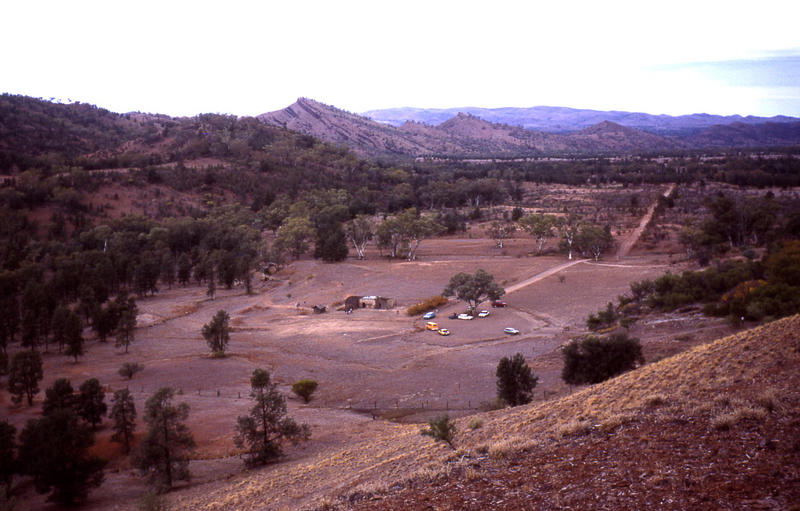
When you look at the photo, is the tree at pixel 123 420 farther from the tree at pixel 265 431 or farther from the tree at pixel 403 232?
the tree at pixel 403 232

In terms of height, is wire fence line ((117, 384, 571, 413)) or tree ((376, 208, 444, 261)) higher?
tree ((376, 208, 444, 261))

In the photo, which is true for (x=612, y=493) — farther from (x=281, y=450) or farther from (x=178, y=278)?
(x=178, y=278)

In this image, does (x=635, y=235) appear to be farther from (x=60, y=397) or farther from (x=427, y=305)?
(x=60, y=397)

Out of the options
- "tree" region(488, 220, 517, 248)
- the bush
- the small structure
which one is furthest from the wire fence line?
"tree" region(488, 220, 517, 248)

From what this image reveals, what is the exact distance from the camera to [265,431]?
62.3 ft

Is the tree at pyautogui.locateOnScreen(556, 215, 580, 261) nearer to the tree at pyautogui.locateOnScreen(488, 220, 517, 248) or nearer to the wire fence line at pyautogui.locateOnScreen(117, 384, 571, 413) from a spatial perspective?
the tree at pyautogui.locateOnScreen(488, 220, 517, 248)

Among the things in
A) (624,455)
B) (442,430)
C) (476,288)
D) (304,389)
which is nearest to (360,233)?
(476,288)

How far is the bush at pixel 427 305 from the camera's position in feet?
146

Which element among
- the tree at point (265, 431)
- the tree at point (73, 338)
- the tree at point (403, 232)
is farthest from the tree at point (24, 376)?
the tree at point (403, 232)

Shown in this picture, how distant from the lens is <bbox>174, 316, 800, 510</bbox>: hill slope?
7.65 meters

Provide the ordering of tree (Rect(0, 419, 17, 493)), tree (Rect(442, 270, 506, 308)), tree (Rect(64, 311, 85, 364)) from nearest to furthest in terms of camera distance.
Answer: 1. tree (Rect(0, 419, 17, 493))
2. tree (Rect(64, 311, 85, 364))
3. tree (Rect(442, 270, 506, 308))

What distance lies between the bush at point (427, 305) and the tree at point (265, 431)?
24.7m

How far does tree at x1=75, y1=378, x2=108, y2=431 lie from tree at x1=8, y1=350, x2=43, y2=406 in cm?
477

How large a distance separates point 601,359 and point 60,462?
19655 mm
